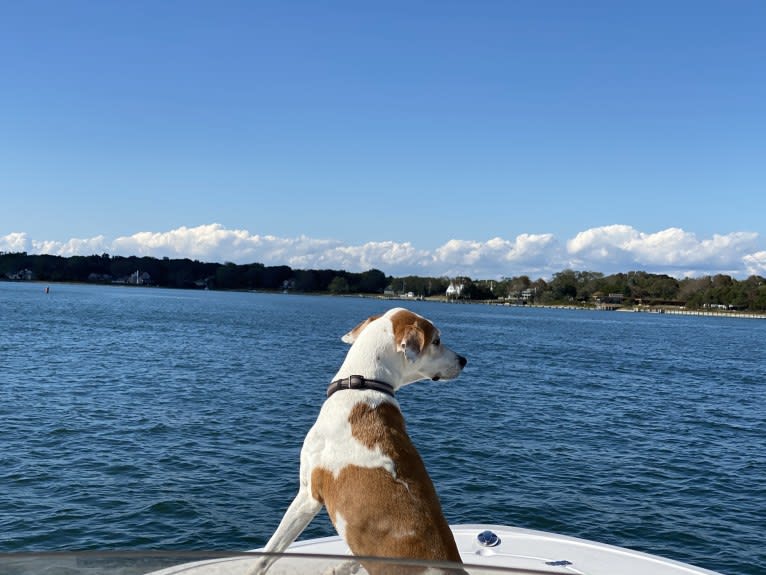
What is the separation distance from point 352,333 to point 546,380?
38263 mm

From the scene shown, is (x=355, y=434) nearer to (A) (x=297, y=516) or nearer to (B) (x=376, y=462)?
(B) (x=376, y=462)

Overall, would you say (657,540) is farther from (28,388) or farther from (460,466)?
(28,388)

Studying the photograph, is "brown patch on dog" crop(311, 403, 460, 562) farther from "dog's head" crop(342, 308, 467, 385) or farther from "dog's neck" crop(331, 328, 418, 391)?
"dog's head" crop(342, 308, 467, 385)

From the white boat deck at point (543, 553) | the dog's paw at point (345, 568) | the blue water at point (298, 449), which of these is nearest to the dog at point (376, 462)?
the dog's paw at point (345, 568)

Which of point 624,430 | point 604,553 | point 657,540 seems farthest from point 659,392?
point 604,553

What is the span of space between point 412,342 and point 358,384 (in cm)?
45

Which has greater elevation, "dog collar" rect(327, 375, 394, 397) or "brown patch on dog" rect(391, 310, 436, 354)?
"brown patch on dog" rect(391, 310, 436, 354)

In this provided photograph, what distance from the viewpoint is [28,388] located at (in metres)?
28.2

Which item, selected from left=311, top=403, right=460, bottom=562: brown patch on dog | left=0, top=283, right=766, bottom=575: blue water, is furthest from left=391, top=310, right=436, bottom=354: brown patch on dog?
left=0, top=283, right=766, bottom=575: blue water

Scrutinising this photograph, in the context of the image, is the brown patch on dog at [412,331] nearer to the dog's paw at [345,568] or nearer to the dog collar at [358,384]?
the dog collar at [358,384]

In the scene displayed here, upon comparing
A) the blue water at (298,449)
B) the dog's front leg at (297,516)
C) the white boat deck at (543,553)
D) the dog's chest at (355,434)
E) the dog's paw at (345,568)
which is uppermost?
the dog's chest at (355,434)

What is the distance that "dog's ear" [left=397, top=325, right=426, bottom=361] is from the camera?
14.2 ft

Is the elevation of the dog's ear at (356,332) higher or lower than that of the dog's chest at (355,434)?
higher

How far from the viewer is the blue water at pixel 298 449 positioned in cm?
1382
